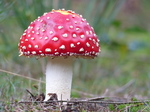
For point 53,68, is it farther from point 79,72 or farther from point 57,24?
point 79,72

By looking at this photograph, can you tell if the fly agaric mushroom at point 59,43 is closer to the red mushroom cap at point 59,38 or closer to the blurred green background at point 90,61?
the red mushroom cap at point 59,38

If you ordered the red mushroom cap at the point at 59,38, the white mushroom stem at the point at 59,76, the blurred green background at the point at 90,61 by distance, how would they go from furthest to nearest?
the blurred green background at the point at 90,61, the white mushroom stem at the point at 59,76, the red mushroom cap at the point at 59,38

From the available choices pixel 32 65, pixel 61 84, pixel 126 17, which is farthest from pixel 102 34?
pixel 126 17

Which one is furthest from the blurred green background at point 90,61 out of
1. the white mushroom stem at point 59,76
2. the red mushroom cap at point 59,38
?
Result: the red mushroom cap at point 59,38

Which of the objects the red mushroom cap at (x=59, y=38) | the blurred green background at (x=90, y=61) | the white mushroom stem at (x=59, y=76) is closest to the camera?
the red mushroom cap at (x=59, y=38)

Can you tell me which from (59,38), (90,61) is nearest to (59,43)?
(59,38)

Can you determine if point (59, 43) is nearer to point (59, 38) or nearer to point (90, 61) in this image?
point (59, 38)

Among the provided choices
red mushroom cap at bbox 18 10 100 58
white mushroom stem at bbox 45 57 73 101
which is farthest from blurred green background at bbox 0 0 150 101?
red mushroom cap at bbox 18 10 100 58
